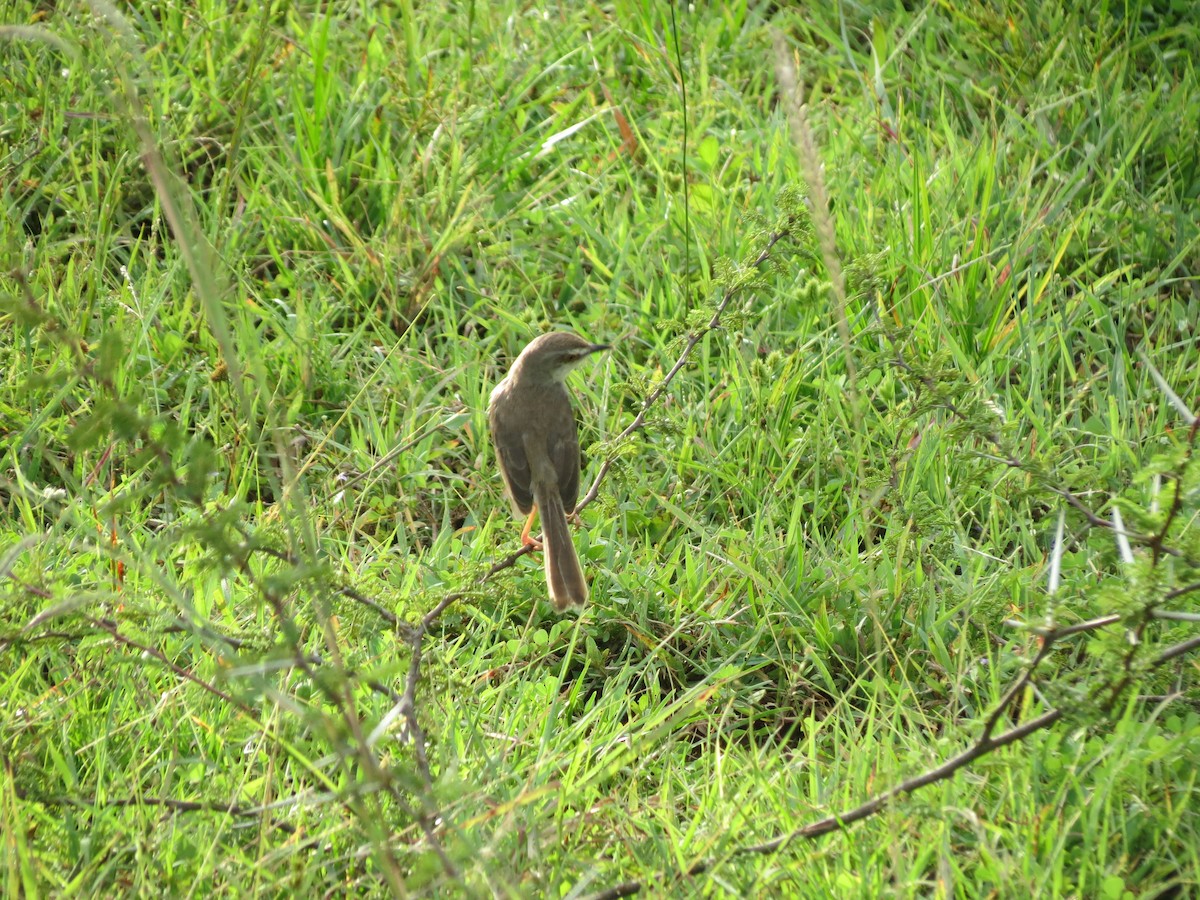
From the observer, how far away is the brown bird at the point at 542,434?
4816 mm

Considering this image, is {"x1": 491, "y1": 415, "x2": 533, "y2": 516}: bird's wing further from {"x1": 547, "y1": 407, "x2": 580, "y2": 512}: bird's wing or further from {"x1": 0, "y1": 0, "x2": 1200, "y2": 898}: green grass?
{"x1": 0, "y1": 0, "x2": 1200, "y2": 898}: green grass

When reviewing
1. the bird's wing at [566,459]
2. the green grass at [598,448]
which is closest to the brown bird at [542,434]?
the bird's wing at [566,459]

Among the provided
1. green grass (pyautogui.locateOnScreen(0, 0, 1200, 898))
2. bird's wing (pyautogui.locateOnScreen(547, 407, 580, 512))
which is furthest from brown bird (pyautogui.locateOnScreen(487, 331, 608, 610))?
green grass (pyautogui.locateOnScreen(0, 0, 1200, 898))

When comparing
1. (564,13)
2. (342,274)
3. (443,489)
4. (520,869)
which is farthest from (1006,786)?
(564,13)

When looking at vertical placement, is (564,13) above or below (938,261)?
above

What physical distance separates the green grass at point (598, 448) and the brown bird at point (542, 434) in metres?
0.26

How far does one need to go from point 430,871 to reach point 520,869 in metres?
1.00

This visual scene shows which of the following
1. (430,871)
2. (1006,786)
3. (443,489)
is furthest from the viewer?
(443,489)

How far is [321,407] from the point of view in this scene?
18.7 feet

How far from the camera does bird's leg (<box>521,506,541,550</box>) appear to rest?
472 centimetres

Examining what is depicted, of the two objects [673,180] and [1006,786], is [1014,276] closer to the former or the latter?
[673,180]

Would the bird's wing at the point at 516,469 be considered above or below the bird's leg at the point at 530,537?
above

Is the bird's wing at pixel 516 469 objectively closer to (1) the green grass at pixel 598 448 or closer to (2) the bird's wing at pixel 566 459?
(2) the bird's wing at pixel 566 459

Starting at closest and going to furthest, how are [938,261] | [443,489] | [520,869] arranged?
1. [520,869]
2. [443,489]
3. [938,261]
